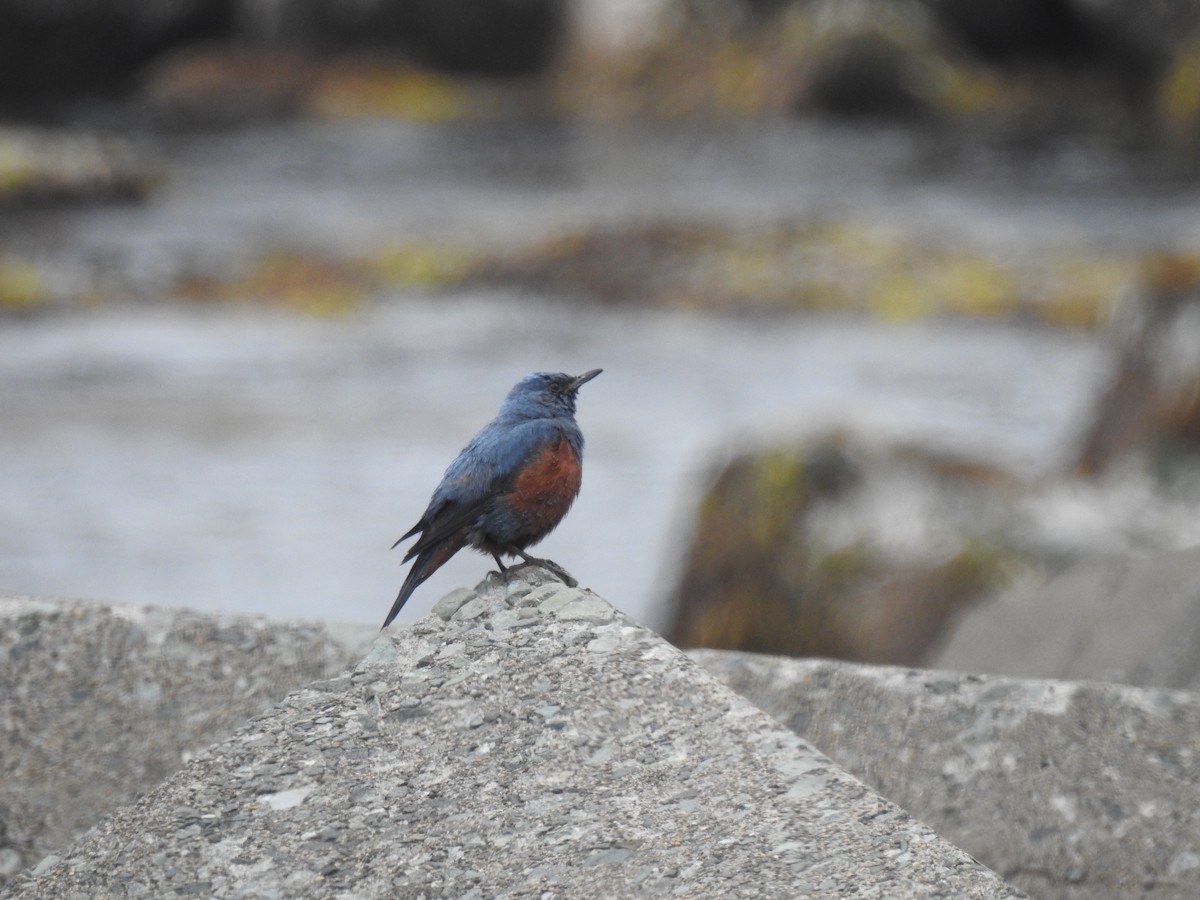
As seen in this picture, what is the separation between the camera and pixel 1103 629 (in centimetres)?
396

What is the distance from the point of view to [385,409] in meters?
12.2

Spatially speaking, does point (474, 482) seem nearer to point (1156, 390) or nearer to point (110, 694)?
point (110, 694)

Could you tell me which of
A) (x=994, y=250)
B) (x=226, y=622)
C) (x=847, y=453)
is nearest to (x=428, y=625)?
(x=226, y=622)

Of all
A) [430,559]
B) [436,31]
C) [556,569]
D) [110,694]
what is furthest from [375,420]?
[436,31]

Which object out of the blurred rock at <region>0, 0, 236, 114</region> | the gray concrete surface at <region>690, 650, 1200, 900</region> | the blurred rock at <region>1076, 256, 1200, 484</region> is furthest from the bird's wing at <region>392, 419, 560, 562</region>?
the blurred rock at <region>0, 0, 236, 114</region>

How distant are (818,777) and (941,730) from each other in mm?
891

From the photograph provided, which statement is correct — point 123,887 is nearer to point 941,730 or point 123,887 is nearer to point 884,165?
point 941,730

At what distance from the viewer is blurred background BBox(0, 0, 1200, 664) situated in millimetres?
5898

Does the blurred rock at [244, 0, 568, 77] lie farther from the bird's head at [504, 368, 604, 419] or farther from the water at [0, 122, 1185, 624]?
the bird's head at [504, 368, 604, 419]

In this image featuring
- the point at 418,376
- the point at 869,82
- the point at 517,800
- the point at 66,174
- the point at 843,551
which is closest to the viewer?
the point at 517,800

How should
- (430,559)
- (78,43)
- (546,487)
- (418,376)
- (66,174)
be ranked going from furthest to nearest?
(78,43)
(66,174)
(418,376)
(546,487)
(430,559)

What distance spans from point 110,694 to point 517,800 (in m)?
1.16

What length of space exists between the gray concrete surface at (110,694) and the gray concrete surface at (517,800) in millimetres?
718

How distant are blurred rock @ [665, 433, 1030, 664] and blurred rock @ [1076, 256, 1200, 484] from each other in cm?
71
